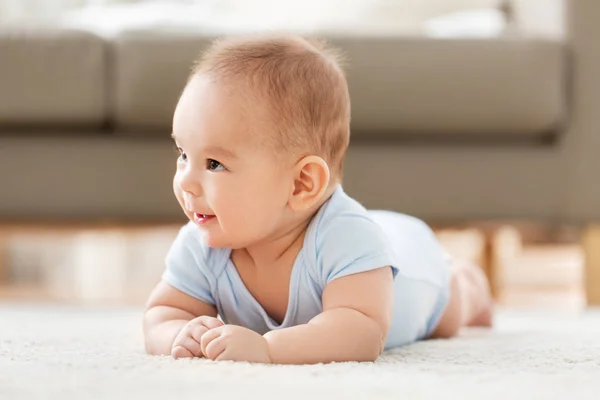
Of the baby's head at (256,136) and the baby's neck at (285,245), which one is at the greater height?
the baby's head at (256,136)

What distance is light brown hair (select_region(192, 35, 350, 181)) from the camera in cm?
76

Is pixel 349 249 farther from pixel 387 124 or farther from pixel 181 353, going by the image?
pixel 387 124

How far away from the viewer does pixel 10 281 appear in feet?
8.32

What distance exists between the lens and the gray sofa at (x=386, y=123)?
4.86 feet

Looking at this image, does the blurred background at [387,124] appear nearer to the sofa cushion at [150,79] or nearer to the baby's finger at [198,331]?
the sofa cushion at [150,79]

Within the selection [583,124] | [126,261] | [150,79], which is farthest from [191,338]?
[126,261]

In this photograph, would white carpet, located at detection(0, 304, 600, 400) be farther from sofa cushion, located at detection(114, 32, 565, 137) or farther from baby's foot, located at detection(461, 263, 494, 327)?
sofa cushion, located at detection(114, 32, 565, 137)

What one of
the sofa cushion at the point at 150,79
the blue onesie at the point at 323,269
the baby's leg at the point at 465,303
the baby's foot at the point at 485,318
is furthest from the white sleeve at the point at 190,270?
the sofa cushion at the point at 150,79

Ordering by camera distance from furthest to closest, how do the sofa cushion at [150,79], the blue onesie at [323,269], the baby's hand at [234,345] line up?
1. the sofa cushion at [150,79]
2. the blue onesie at [323,269]
3. the baby's hand at [234,345]

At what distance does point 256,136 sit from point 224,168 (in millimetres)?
38

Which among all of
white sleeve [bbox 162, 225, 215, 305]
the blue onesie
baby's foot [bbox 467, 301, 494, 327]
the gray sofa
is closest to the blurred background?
the gray sofa

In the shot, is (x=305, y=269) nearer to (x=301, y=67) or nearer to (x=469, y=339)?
(x=301, y=67)

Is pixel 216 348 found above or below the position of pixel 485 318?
above

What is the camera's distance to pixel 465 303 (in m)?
1.14
